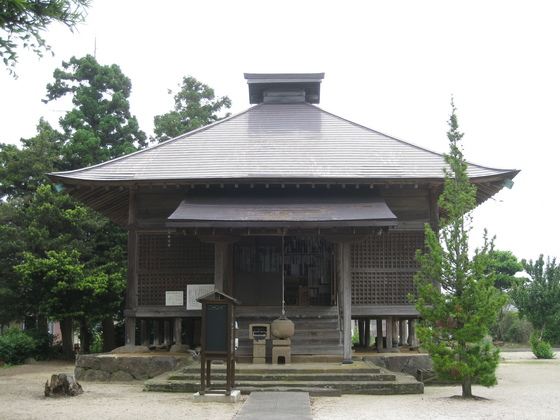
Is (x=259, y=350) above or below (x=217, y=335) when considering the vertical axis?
below

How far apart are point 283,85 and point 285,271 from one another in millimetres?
6170

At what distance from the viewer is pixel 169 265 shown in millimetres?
15258

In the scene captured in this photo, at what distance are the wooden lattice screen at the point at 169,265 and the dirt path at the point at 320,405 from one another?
8.72ft

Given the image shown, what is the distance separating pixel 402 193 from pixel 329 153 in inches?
82.6

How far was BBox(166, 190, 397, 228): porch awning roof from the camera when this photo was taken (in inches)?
503

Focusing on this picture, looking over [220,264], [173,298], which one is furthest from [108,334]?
[220,264]

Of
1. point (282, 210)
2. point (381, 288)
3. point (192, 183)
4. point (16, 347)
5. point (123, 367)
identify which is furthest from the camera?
point (16, 347)

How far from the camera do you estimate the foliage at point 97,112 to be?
80.6 feet

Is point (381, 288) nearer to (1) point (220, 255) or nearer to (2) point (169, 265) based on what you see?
(1) point (220, 255)

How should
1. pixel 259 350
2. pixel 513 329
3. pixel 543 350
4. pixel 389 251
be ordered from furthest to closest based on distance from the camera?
pixel 513 329, pixel 543 350, pixel 389 251, pixel 259 350

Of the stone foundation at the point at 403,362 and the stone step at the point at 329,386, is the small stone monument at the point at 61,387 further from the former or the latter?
the stone foundation at the point at 403,362

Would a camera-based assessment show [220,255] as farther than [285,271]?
No

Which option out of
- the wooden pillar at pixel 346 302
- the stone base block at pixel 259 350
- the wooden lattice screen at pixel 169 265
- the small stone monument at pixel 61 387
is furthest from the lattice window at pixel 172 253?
the small stone monument at pixel 61 387

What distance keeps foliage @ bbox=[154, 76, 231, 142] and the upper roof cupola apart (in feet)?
28.5
